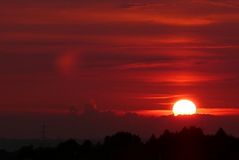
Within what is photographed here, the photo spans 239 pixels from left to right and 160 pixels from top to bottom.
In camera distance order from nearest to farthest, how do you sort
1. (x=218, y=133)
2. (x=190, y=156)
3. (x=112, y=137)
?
(x=190, y=156) → (x=218, y=133) → (x=112, y=137)

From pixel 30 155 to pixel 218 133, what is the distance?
24609 mm

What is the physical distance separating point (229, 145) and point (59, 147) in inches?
994

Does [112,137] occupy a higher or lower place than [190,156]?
higher

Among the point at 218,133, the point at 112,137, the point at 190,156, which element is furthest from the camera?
the point at 112,137

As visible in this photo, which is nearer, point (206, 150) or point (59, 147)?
point (206, 150)

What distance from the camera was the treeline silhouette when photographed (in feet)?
309

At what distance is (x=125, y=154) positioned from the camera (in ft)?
339

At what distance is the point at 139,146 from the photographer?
105312 mm

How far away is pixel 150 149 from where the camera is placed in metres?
101

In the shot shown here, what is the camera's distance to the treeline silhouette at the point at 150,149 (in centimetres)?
9412

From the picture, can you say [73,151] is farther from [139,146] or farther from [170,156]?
[170,156]

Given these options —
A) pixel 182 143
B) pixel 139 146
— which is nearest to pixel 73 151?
pixel 139 146

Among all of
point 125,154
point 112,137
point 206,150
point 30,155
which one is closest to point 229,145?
point 206,150

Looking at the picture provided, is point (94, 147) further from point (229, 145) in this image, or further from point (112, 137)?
point (229, 145)
